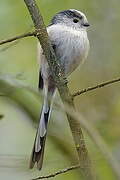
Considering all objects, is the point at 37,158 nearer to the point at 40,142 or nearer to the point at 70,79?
the point at 40,142

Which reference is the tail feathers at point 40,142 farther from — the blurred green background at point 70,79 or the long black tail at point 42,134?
the blurred green background at point 70,79

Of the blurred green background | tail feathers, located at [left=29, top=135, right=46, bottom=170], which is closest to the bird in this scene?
the blurred green background

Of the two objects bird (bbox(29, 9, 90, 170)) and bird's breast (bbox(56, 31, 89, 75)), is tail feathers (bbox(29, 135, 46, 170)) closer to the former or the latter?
bird (bbox(29, 9, 90, 170))

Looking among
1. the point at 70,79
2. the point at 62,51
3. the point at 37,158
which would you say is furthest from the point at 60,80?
the point at 70,79

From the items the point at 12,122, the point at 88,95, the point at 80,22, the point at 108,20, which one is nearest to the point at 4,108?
the point at 12,122

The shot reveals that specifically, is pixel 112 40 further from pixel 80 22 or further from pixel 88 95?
pixel 80 22

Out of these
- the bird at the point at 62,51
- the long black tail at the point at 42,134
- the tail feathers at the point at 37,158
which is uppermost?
the bird at the point at 62,51

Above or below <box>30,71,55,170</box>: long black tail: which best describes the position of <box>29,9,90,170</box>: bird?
above

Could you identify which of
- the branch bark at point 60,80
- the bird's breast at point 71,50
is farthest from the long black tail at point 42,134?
the branch bark at point 60,80
